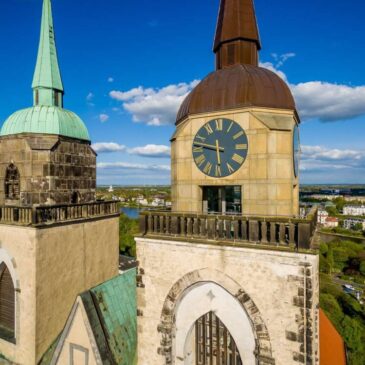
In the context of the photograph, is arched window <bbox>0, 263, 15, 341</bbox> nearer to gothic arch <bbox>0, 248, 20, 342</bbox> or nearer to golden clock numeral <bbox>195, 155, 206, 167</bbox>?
→ gothic arch <bbox>0, 248, 20, 342</bbox>

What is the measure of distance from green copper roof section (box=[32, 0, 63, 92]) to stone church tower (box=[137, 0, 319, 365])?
894cm

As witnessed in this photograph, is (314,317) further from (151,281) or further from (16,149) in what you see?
(16,149)

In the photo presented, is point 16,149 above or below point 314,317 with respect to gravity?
above

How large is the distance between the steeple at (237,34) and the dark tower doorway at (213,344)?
904cm

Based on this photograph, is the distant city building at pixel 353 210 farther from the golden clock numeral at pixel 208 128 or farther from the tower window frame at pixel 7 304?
the tower window frame at pixel 7 304

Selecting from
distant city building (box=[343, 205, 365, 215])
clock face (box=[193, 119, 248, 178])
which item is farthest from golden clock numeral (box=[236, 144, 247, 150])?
distant city building (box=[343, 205, 365, 215])

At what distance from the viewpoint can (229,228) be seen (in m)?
8.41

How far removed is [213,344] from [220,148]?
6.17 m

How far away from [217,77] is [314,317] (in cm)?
794

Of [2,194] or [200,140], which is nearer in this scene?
[200,140]

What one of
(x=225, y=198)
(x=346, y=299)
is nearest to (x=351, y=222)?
(x=346, y=299)

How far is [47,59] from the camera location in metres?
15.6

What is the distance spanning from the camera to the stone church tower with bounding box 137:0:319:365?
25.1ft

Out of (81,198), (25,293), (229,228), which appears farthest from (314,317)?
(81,198)
